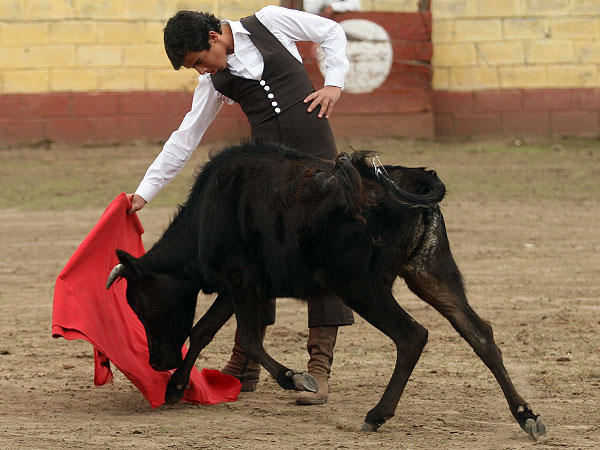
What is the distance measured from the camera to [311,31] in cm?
455

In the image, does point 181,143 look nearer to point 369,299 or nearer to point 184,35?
point 184,35

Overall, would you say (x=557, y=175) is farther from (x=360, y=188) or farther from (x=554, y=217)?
(x=360, y=188)

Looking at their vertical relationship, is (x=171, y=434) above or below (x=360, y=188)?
below

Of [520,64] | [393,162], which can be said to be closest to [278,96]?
[393,162]

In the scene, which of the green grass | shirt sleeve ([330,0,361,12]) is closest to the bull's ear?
the green grass

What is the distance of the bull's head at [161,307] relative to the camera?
174 inches

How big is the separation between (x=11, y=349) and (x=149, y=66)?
7962 millimetres

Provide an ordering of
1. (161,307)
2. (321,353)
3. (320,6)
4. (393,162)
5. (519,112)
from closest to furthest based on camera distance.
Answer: (161,307) → (321,353) → (393,162) → (320,6) → (519,112)

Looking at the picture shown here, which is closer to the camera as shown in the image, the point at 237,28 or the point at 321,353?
the point at 237,28

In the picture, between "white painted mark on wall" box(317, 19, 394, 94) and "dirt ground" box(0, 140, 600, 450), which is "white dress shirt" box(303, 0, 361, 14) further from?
"dirt ground" box(0, 140, 600, 450)

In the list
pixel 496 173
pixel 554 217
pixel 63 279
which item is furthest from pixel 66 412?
pixel 496 173

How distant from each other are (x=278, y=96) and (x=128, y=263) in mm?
984

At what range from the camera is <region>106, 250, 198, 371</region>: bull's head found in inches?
174

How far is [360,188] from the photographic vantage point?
3928 millimetres
